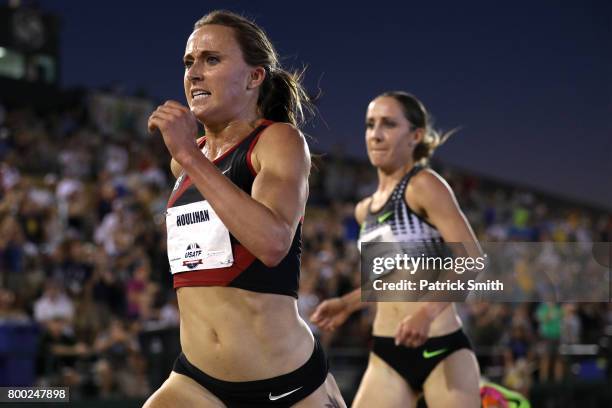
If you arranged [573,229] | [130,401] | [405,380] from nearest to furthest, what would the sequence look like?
[405,380] < [130,401] < [573,229]

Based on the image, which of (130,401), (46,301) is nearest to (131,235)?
(46,301)

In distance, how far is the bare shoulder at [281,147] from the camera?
2.86m

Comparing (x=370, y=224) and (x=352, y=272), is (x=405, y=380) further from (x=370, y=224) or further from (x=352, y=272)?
(x=352, y=272)

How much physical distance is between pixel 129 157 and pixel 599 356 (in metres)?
7.64

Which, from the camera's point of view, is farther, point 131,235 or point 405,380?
point 131,235

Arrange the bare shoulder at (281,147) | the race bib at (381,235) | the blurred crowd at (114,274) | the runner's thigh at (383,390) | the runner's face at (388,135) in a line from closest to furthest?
the bare shoulder at (281,147)
the runner's thigh at (383,390)
the race bib at (381,235)
the runner's face at (388,135)
the blurred crowd at (114,274)

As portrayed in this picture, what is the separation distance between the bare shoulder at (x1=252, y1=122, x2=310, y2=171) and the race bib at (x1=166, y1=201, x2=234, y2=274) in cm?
24

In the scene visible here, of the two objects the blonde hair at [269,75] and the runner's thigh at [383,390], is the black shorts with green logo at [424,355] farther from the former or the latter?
the blonde hair at [269,75]

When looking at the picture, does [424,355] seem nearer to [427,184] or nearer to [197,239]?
[427,184]

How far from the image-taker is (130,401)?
7.86 m

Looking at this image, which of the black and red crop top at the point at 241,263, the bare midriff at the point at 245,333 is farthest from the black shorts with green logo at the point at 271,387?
the black and red crop top at the point at 241,263

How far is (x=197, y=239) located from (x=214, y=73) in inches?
22.4

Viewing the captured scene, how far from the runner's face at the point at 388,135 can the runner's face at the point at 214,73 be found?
2032 mm

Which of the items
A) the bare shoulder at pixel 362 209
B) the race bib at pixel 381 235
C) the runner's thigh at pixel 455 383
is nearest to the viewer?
the runner's thigh at pixel 455 383
